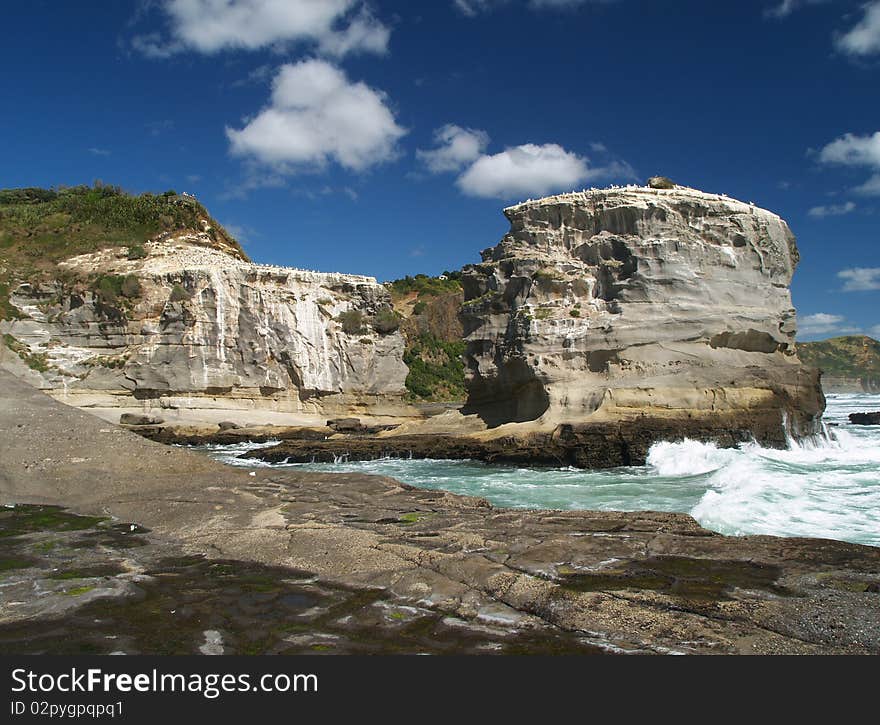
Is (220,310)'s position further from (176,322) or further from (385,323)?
(385,323)

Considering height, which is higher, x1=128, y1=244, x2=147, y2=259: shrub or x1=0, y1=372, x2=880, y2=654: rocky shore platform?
x1=128, y1=244, x2=147, y2=259: shrub

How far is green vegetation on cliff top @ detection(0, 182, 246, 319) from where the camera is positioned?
3572cm

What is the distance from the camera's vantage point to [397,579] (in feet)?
18.2

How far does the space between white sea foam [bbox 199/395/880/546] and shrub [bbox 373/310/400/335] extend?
54.4 feet

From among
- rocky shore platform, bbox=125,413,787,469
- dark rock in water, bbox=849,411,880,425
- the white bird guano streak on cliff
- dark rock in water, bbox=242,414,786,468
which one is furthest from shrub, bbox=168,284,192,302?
dark rock in water, bbox=849,411,880,425

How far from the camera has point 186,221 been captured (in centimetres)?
3984

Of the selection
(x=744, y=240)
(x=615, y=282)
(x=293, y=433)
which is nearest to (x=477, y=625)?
(x=615, y=282)

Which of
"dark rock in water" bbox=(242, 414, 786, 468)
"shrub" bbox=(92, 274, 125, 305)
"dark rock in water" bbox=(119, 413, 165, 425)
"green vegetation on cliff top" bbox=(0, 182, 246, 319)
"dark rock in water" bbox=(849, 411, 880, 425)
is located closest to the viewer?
"dark rock in water" bbox=(242, 414, 786, 468)

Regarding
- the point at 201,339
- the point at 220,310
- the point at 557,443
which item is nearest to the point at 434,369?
the point at 220,310

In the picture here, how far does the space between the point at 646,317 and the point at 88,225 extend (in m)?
33.1

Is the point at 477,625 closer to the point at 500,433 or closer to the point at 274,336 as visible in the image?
the point at 500,433

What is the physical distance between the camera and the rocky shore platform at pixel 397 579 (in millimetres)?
4266

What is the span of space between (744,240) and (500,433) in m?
11.8

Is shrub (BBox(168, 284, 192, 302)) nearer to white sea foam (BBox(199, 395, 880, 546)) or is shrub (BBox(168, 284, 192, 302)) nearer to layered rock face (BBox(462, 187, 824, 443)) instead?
white sea foam (BBox(199, 395, 880, 546))
